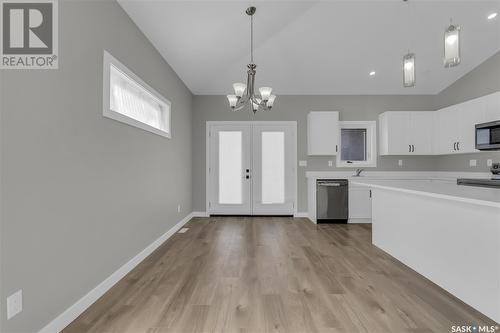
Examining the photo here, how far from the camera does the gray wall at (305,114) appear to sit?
518cm

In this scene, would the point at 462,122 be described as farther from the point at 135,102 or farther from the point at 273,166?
the point at 135,102

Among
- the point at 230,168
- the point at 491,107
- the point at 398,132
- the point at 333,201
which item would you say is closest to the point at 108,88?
the point at 230,168


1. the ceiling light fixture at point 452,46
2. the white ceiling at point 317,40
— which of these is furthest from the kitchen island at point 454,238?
the white ceiling at point 317,40

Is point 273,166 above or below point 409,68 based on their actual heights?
below

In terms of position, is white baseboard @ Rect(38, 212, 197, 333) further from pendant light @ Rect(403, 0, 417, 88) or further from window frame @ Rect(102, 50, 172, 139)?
pendant light @ Rect(403, 0, 417, 88)

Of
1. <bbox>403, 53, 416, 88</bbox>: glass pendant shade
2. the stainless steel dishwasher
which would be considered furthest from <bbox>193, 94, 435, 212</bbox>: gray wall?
<bbox>403, 53, 416, 88</bbox>: glass pendant shade

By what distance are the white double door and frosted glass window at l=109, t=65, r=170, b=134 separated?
5.33 ft

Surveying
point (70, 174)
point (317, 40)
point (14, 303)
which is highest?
point (317, 40)

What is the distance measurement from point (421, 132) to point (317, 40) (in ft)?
9.73

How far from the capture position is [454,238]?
6.30 ft

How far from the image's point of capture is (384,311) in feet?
5.97

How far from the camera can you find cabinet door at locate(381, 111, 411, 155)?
480 cm

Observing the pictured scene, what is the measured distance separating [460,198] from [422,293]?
111cm

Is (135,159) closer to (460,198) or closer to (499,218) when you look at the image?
(460,198)
